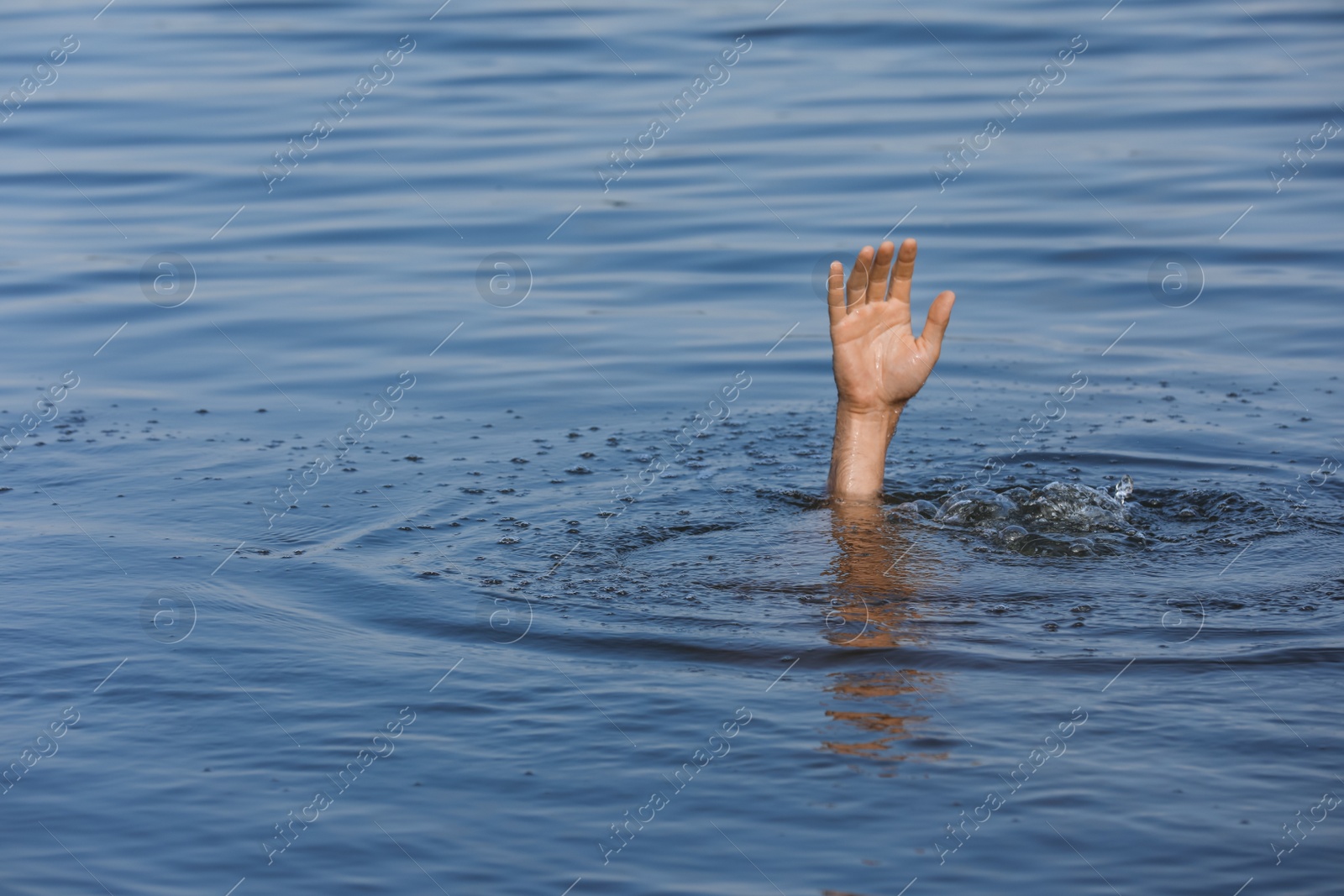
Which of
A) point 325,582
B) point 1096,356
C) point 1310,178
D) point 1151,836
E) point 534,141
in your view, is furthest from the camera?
point 534,141

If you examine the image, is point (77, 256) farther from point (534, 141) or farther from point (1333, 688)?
point (1333, 688)

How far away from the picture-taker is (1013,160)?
12602 mm

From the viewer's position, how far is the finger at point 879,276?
19.2 ft

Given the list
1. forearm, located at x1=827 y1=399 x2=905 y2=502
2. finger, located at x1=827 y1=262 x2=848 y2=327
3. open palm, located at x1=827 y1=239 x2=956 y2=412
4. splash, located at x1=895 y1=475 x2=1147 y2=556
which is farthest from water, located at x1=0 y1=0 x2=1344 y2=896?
finger, located at x1=827 y1=262 x2=848 y2=327

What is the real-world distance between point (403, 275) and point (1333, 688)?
7.22 m

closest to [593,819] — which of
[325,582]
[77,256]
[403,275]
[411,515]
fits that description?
[325,582]

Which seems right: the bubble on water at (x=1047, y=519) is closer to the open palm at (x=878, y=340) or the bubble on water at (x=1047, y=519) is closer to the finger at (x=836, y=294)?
the open palm at (x=878, y=340)

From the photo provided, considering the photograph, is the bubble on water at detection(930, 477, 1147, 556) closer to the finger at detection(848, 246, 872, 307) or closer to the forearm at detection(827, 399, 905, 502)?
the forearm at detection(827, 399, 905, 502)

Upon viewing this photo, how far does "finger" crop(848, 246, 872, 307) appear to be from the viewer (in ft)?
19.2

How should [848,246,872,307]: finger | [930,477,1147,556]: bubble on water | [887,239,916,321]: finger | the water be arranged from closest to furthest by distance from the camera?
the water < [930,477,1147,556]: bubble on water < [887,239,916,321]: finger < [848,246,872,307]: finger

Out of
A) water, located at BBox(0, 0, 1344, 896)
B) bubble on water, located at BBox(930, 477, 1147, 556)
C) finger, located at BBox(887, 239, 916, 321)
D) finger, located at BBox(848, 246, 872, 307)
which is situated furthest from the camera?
finger, located at BBox(848, 246, 872, 307)

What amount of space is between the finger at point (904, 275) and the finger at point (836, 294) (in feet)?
0.78

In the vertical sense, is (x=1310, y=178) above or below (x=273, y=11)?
below

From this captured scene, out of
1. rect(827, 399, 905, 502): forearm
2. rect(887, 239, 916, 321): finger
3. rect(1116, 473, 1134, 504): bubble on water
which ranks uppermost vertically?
rect(887, 239, 916, 321): finger
